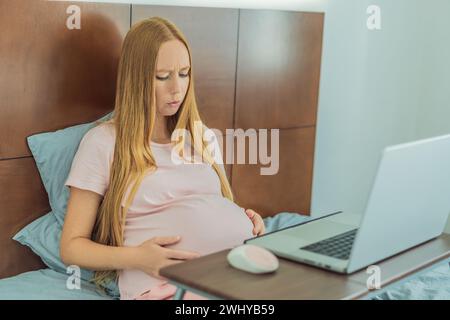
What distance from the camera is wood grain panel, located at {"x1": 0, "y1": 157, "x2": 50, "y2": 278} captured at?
1711 millimetres

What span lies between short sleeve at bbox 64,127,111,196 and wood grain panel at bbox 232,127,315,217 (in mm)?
734

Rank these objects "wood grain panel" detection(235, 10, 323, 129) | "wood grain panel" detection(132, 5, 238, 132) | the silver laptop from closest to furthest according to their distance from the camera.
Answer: the silver laptop, "wood grain panel" detection(132, 5, 238, 132), "wood grain panel" detection(235, 10, 323, 129)

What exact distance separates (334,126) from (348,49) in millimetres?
290

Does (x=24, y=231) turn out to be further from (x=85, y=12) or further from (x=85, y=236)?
(x=85, y=12)

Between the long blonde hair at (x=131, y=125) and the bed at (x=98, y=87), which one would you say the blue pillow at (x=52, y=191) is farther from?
the long blonde hair at (x=131, y=125)

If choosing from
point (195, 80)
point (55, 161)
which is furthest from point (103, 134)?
point (195, 80)

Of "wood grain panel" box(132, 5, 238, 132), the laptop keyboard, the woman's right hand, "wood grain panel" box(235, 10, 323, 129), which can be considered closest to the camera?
the laptop keyboard

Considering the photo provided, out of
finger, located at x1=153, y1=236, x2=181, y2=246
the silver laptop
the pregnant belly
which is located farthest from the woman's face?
the silver laptop

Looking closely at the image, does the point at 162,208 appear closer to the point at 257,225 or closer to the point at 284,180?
the point at 257,225

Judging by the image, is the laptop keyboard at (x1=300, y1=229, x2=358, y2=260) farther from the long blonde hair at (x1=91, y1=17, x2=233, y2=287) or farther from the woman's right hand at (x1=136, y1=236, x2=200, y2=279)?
the long blonde hair at (x1=91, y1=17, x2=233, y2=287)

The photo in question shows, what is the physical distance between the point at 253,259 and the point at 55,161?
71 cm

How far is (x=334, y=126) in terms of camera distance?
2789 mm
